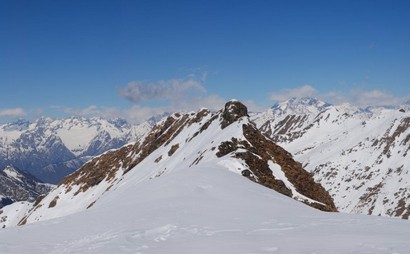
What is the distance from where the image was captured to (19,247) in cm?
1494

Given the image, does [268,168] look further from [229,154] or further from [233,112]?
[233,112]

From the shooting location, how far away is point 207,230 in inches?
669

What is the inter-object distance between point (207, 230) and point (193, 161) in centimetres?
4868

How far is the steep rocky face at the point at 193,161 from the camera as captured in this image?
4900cm

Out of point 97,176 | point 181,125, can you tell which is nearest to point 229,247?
point 181,125

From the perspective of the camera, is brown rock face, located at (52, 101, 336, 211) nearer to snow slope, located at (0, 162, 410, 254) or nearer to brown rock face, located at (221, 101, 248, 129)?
brown rock face, located at (221, 101, 248, 129)

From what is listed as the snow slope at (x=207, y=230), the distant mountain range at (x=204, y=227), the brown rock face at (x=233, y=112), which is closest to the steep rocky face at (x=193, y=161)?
the brown rock face at (x=233, y=112)

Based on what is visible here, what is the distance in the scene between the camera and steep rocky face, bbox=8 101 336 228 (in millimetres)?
49000

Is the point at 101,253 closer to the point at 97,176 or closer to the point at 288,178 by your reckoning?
the point at 288,178

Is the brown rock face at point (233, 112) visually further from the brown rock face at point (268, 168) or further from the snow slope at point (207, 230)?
the snow slope at point (207, 230)

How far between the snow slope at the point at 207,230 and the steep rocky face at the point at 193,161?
53.1 ft

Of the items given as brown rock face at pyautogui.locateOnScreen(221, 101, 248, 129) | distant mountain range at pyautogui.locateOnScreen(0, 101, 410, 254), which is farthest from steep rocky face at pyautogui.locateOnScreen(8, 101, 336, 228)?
distant mountain range at pyautogui.locateOnScreen(0, 101, 410, 254)

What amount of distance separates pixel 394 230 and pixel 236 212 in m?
7.84

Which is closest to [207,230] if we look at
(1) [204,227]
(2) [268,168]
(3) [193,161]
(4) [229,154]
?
(1) [204,227]
